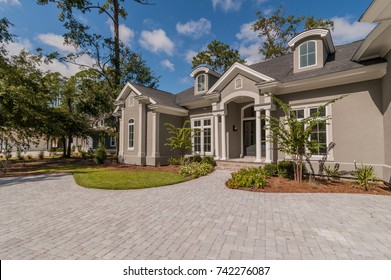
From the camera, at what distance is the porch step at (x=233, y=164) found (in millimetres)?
10571

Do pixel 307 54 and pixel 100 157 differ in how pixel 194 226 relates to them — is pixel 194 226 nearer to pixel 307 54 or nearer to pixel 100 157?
pixel 307 54

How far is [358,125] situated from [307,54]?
15.1ft

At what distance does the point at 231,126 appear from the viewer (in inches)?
514

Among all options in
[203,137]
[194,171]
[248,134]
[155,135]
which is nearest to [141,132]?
[155,135]

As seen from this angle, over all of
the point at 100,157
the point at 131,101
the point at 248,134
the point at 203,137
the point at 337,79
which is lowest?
the point at 100,157

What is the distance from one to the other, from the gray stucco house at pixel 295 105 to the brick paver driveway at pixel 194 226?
3.43 meters

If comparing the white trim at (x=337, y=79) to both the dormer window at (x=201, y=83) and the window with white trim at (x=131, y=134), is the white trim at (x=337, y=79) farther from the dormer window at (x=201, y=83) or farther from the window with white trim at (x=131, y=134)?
the window with white trim at (x=131, y=134)

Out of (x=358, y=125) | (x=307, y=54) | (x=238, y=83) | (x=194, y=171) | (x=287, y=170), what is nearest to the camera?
(x=358, y=125)

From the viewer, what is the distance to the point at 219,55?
2533 centimetres

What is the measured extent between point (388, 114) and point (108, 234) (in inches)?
389

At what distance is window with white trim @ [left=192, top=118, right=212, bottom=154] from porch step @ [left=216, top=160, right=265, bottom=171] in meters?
2.08

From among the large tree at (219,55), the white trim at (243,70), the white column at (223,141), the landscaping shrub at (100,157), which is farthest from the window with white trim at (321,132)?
the large tree at (219,55)

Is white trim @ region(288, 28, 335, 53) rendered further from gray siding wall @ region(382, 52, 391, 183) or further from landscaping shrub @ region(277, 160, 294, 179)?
landscaping shrub @ region(277, 160, 294, 179)
